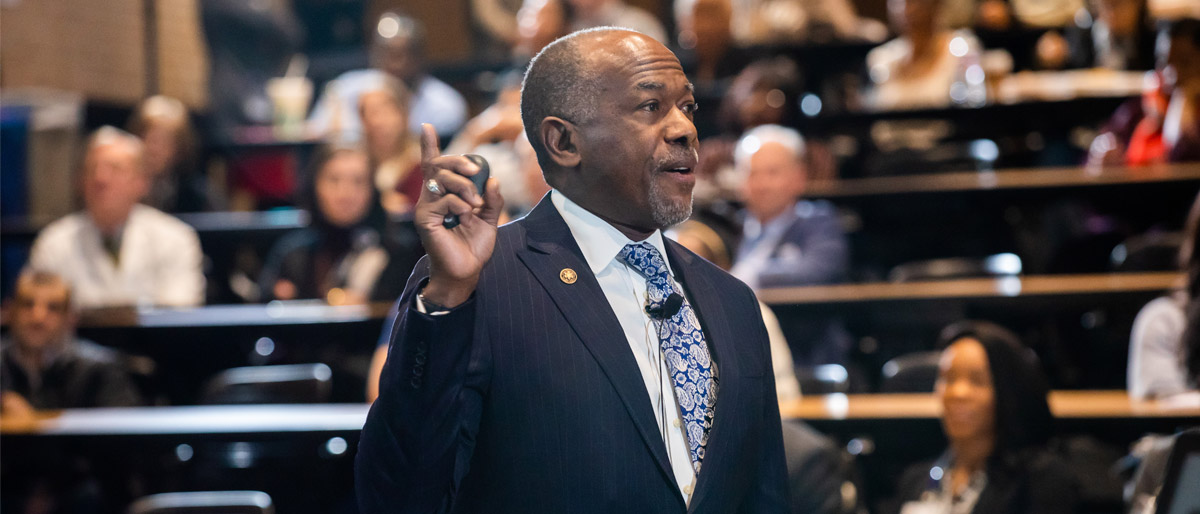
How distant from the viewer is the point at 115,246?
4.87 meters

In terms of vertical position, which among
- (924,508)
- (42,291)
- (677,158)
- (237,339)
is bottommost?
(924,508)

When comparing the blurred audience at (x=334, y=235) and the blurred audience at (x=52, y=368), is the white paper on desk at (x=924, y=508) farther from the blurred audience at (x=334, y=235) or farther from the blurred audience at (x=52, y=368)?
the blurred audience at (x=52, y=368)

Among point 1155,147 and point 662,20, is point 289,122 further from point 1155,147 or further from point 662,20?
point 1155,147

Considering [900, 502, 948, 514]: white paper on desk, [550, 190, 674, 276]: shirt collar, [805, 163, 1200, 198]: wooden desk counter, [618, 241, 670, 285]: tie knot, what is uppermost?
[550, 190, 674, 276]: shirt collar

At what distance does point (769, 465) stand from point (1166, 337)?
98.7 inches

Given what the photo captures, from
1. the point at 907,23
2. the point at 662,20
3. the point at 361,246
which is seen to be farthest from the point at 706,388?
the point at 662,20

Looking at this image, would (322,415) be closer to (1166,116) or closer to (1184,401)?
(1184,401)

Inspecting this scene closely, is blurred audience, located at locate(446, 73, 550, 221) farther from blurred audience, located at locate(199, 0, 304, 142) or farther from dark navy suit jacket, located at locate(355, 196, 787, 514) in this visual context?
blurred audience, located at locate(199, 0, 304, 142)

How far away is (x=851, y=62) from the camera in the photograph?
6531 millimetres

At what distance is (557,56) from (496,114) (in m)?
3.74

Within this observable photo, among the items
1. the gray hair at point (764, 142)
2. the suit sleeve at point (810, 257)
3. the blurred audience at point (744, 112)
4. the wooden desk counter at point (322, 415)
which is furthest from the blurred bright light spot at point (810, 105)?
the wooden desk counter at point (322, 415)

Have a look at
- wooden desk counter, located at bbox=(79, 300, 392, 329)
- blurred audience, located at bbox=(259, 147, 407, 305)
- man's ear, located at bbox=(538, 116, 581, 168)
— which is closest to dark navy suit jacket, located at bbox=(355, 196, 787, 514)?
man's ear, located at bbox=(538, 116, 581, 168)

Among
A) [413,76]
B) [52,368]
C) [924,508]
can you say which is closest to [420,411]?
[924,508]

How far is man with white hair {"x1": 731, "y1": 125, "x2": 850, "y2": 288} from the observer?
4.39 meters
